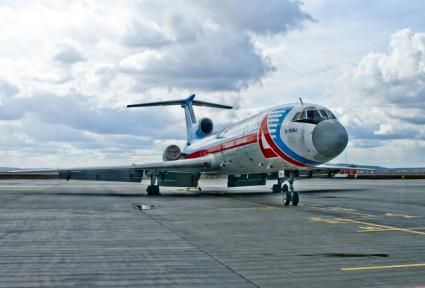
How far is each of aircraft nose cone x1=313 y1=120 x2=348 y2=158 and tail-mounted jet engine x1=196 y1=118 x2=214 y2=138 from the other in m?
21.1

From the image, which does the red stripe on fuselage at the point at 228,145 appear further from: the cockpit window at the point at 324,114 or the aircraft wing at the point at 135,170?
the cockpit window at the point at 324,114

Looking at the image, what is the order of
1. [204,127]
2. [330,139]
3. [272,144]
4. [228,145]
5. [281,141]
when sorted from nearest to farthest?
[330,139]
[281,141]
[272,144]
[228,145]
[204,127]

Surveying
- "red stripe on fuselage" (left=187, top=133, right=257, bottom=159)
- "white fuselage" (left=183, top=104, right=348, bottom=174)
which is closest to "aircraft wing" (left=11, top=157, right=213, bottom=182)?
"red stripe on fuselage" (left=187, top=133, right=257, bottom=159)

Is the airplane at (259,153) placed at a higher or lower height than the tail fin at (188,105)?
lower

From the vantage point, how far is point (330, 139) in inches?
738

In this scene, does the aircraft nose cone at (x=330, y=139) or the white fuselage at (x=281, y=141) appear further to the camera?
the white fuselage at (x=281, y=141)

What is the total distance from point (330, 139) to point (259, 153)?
601 centimetres

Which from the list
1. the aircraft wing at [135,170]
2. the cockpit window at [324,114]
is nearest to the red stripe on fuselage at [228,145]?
the aircraft wing at [135,170]

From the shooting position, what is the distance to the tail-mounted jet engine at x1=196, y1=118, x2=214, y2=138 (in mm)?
40000

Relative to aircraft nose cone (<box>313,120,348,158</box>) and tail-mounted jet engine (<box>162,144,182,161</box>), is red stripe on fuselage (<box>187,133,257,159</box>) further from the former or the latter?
aircraft nose cone (<box>313,120,348,158</box>)

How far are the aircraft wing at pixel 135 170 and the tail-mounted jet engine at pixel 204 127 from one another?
814 cm

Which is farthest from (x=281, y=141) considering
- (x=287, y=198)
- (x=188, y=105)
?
(x=188, y=105)

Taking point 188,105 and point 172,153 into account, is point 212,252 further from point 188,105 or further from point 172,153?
point 188,105

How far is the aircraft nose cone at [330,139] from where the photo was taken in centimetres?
1869
